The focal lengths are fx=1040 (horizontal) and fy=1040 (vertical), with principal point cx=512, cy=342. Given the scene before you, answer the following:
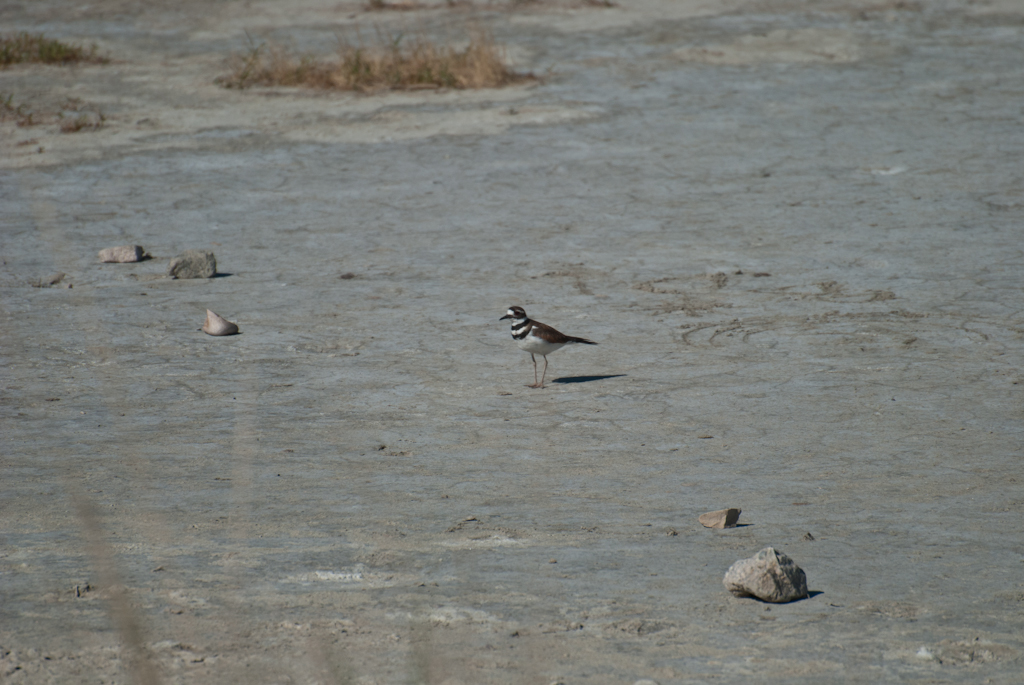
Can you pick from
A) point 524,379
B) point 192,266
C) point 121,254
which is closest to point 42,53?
point 121,254

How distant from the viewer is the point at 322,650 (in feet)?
9.82

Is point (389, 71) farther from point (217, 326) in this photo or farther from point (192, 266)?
point (217, 326)

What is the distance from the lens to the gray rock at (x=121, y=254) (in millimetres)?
7910

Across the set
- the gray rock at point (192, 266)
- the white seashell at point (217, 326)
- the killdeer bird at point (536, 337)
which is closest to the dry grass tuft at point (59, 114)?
the gray rock at point (192, 266)

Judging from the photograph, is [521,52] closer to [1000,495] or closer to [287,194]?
[287,194]

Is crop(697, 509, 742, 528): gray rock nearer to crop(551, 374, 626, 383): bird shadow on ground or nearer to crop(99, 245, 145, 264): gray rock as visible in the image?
crop(551, 374, 626, 383): bird shadow on ground

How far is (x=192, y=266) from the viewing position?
761 cm

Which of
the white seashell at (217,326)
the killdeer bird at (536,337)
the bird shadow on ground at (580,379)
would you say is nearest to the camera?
the killdeer bird at (536,337)

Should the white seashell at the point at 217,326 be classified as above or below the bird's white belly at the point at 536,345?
below

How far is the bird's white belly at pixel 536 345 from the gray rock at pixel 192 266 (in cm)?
295

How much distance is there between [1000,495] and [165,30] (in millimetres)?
14710

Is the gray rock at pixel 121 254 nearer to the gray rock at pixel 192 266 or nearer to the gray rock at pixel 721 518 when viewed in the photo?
the gray rock at pixel 192 266

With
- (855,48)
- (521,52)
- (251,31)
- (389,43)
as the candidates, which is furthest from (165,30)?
(855,48)

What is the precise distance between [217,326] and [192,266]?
132 centimetres
